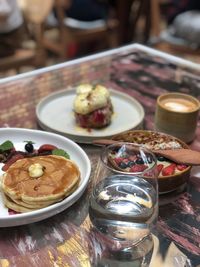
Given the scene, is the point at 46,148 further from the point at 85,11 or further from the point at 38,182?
the point at 85,11

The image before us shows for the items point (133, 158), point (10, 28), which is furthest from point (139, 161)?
point (10, 28)

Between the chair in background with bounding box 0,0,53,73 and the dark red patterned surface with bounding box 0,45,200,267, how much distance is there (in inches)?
29.2

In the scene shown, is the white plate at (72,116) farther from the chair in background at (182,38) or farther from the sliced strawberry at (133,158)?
the chair in background at (182,38)

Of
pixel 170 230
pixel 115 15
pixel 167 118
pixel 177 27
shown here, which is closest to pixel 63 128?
pixel 167 118

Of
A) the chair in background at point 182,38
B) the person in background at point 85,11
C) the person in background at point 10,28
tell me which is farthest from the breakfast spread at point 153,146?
the person in background at point 85,11

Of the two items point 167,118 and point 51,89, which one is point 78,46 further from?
point 167,118

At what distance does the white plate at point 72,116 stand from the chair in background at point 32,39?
924mm

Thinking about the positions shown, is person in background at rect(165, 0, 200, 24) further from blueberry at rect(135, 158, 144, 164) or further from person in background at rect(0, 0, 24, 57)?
blueberry at rect(135, 158, 144, 164)

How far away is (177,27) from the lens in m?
2.43

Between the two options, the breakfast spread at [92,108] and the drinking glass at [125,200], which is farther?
the breakfast spread at [92,108]

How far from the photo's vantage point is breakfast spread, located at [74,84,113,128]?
0.96 m

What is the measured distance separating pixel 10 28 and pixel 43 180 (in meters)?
1.33

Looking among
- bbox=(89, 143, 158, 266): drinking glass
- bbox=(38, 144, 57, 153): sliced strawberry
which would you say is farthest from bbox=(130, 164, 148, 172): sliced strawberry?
bbox=(38, 144, 57, 153): sliced strawberry

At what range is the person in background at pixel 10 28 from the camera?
5.95 feet
